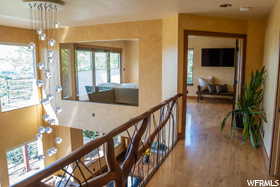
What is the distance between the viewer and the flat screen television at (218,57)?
303 inches

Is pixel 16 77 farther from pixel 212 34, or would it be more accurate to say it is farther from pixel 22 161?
pixel 212 34

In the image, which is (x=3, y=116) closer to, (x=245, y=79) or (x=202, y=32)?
(x=202, y=32)

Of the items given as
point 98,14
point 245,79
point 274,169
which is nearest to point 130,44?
point 98,14

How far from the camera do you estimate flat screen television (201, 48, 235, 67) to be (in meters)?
7.70

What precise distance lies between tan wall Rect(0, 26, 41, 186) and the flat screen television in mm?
6212

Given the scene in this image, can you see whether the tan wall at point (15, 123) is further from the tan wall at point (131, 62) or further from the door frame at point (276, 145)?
the door frame at point (276, 145)

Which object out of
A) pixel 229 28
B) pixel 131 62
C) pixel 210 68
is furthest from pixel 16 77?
pixel 210 68

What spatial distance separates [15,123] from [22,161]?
1166 mm

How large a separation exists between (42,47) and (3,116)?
2215 millimetres

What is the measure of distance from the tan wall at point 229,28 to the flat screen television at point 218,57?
342 cm

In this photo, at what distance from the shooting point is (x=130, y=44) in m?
9.25

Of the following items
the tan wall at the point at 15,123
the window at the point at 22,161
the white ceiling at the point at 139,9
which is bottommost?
the window at the point at 22,161

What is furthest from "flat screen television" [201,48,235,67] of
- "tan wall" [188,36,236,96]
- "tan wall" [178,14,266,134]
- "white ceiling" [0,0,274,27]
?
"white ceiling" [0,0,274,27]

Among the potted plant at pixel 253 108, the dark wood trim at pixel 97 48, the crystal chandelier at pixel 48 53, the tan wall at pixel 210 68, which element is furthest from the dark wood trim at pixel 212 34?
the tan wall at pixel 210 68
